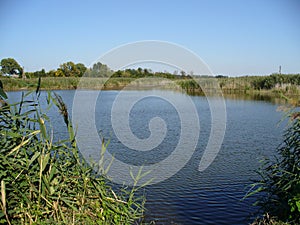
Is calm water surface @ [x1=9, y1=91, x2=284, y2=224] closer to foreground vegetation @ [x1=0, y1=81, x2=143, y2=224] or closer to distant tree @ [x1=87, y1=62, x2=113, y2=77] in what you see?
distant tree @ [x1=87, y1=62, x2=113, y2=77]

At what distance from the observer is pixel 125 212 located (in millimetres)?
3631

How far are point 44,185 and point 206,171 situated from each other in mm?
5466

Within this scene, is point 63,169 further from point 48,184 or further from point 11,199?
point 11,199

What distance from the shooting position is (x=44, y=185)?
3.08 m

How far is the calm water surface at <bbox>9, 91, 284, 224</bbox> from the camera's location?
5703 mm

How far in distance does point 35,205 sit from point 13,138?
0.75 metres

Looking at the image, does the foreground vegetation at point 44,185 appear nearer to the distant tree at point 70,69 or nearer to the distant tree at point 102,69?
the distant tree at point 102,69

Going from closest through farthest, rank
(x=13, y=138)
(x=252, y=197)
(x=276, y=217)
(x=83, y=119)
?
(x=13, y=138), (x=276, y=217), (x=252, y=197), (x=83, y=119)

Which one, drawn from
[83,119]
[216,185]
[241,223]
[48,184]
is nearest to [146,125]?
[83,119]

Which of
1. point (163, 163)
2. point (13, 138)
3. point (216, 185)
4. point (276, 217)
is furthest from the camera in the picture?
point (163, 163)

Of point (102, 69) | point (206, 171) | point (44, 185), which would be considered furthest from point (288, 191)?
point (102, 69)

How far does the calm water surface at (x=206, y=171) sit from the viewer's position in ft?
18.7

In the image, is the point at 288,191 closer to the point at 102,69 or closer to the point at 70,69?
the point at 102,69

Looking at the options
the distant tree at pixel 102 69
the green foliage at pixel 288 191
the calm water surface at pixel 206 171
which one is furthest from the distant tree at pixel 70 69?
the green foliage at pixel 288 191
